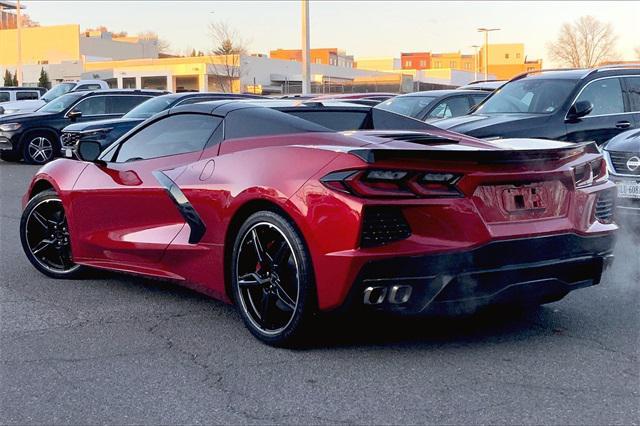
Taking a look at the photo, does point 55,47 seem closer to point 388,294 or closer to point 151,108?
point 151,108

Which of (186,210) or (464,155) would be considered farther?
(186,210)

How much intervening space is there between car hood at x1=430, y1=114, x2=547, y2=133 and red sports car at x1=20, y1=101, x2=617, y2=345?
3.84 m

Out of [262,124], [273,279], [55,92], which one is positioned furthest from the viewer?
[55,92]

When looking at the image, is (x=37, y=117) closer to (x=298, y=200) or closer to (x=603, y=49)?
(x=298, y=200)

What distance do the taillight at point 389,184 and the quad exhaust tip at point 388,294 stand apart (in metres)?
0.44

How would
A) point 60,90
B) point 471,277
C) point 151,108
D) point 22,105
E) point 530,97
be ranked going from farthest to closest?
point 60,90 → point 22,105 → point 151,108 → point 530,97 → point 471,277

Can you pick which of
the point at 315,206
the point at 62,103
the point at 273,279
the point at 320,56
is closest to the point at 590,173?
the point at 315,206

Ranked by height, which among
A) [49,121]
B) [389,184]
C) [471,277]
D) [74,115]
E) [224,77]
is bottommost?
[471,277]

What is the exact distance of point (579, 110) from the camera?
9008 millimetres

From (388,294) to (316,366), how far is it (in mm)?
528

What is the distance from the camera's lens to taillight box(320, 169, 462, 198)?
153 inches

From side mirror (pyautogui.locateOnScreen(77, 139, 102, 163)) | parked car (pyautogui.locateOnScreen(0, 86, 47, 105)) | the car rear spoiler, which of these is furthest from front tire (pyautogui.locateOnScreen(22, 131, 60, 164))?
the car rear spoiler

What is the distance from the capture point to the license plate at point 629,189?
710 centimetres

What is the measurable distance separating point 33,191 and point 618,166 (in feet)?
16.8
